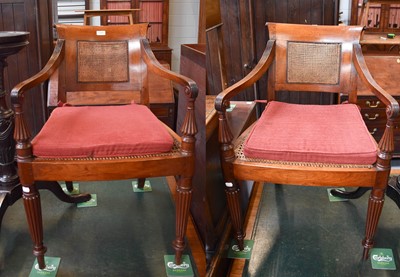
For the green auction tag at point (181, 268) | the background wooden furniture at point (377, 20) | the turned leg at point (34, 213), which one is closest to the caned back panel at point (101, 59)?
the turned leg at point (34, 213)

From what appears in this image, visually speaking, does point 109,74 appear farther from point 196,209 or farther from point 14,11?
point 14,11

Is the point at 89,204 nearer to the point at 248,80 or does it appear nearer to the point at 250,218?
the point at 250,218

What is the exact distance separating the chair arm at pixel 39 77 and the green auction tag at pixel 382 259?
1.37m

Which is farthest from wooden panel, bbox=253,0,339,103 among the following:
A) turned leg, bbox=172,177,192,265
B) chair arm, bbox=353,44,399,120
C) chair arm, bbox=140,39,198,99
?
turned leg, bbox=172,177,192,265

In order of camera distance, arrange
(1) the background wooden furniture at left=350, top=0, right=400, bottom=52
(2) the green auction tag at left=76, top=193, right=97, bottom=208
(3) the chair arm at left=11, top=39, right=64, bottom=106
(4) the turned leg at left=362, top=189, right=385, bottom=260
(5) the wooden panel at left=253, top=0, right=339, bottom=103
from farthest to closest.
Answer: (1) the background wooden furniture at left=350, top=0, right=400, bottom=52
(5) the wooden panel at left=253, top=0, right=339, bottom=103
(2) the green auction tag at left=76, top=193, right=97, bottom=208
(4) the turned leg at left=362, top=189, right=385, bottom=260
(3) the chair arm at left=11, top=39, right=64, bottom=106

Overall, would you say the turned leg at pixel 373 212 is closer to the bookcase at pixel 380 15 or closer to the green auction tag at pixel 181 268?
the green auction tag at pixel 181 268

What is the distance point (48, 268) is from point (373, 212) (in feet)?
3.80

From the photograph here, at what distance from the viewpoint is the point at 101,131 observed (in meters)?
1.47

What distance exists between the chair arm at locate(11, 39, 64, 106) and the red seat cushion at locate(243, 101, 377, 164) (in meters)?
0.74

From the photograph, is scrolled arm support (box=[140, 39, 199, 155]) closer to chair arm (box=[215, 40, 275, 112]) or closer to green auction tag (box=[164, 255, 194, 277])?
chair arm (box=[215, 40, 275, 112])

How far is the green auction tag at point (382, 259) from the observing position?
162 centimetres

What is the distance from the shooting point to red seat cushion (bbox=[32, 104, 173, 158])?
4.56 ft

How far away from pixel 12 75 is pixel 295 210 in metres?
1.65

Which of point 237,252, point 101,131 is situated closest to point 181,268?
point 237,252
